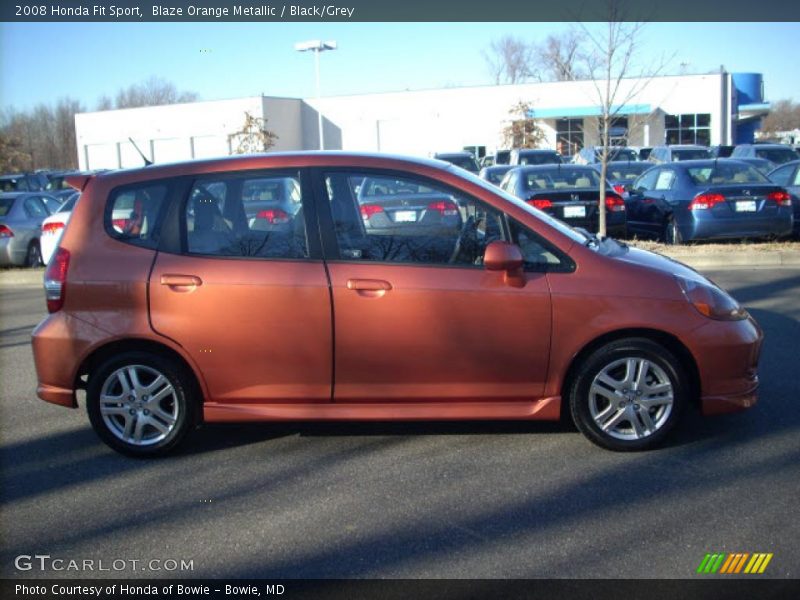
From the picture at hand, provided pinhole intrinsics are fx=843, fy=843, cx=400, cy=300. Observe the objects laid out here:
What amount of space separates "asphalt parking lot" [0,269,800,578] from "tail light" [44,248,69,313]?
1000 millimetres

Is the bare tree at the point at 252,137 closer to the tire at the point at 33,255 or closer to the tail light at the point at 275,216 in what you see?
the tire at the point at 33,255

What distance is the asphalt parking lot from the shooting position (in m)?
3.84

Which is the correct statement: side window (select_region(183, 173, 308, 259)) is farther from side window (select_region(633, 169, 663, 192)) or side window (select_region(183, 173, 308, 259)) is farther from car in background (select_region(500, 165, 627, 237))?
side window (select_region(633, 169, 663, 192))

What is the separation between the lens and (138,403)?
518cm

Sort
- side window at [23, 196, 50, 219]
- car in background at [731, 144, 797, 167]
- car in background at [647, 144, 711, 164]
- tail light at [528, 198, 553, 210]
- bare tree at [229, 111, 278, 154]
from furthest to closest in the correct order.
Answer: bare tree at [229, 111, 278, 154], car in background at [647, 144, 711, 164], car in background at [731, 144, 797, 167], side window at [23, 196, 50, 219], tail light at [528, 198, 553, 210]

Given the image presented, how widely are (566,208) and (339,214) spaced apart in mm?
8854

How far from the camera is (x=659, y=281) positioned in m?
4.98

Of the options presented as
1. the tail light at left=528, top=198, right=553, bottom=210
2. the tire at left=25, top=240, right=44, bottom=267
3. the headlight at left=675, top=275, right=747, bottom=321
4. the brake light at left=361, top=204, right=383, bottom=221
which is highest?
the brake light at left=361, top=204, right=383, bottom=221

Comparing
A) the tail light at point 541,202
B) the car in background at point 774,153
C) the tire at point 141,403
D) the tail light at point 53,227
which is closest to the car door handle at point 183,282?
the tire at point 141,403

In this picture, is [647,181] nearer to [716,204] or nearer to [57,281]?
[716,204]

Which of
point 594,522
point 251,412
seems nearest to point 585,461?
point 594,522

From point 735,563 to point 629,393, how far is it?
1424 millimetres

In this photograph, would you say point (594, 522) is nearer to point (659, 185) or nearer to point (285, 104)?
point (659, 185)

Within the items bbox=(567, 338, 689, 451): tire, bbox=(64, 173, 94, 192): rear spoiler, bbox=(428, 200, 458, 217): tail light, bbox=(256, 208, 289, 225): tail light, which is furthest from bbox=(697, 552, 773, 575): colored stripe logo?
bbox=(64, 173, 94, 192): rear spoiler
